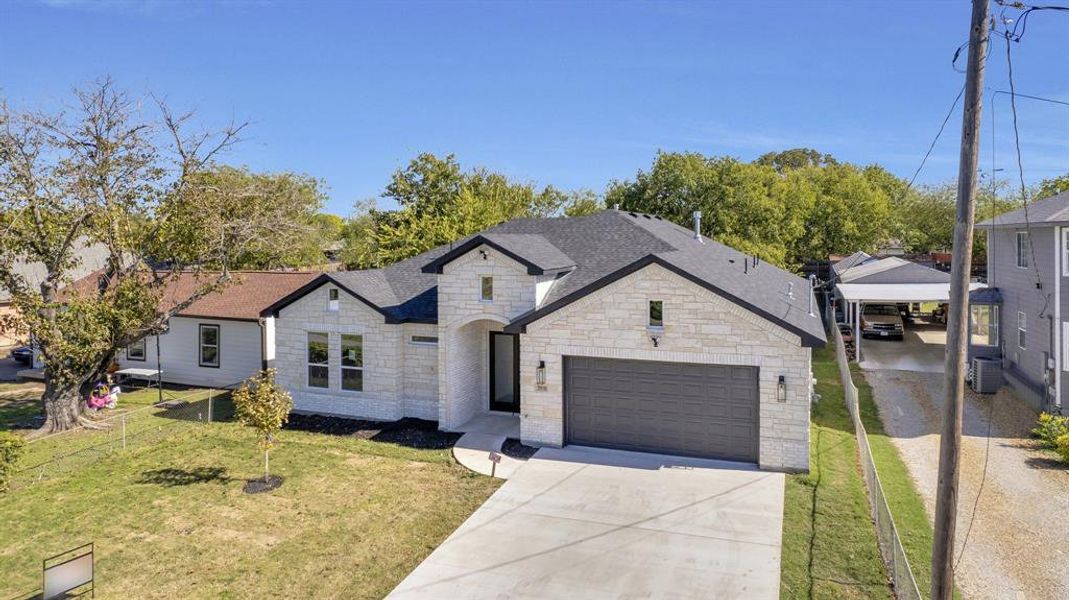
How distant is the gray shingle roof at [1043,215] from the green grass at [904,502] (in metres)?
7.30

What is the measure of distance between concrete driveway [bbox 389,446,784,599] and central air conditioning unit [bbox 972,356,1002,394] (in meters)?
12.3

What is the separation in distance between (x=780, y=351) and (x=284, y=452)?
40.7ft

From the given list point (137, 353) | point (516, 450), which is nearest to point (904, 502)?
point (516, 450)

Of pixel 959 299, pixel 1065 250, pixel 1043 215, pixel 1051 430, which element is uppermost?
pixel 1043 215

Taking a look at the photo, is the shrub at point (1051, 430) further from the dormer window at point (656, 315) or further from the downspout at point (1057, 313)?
the dormer window at point (656, 315)

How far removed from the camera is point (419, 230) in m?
39.8

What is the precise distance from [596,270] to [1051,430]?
1230cm

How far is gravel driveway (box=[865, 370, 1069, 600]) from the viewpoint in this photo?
32.5 feet

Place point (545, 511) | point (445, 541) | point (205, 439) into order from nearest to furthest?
point (445, 541), point (545, 511), point (205, 439)

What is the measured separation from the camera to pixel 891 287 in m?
28.7

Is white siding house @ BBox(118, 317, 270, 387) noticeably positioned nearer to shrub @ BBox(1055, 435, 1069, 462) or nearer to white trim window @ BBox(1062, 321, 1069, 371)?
shrub @ BBox(1055, 435, 1069, 462)

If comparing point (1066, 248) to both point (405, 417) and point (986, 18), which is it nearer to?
point (986, 18)

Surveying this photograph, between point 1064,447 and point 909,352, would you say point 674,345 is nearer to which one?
point 1064,447

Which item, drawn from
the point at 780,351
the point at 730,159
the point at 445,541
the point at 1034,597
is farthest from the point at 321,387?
the point at 730,159
